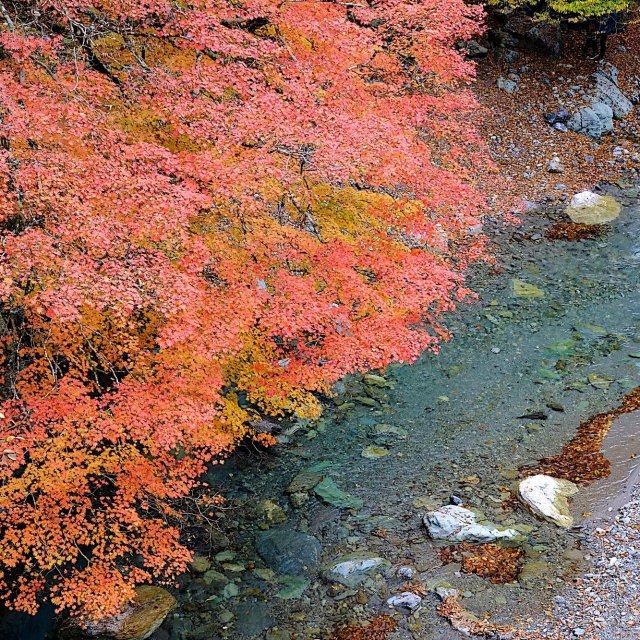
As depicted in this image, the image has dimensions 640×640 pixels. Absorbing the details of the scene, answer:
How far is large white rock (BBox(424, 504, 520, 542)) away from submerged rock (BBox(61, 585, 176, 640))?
4.50 meters

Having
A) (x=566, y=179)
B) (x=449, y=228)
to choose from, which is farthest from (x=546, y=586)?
(x=566, y=179)

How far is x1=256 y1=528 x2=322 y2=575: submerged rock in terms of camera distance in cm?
1109

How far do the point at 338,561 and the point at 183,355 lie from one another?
449 cm

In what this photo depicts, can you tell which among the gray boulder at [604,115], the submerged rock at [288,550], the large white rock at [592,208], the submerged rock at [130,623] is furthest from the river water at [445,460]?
the gray boulder at [604,115]

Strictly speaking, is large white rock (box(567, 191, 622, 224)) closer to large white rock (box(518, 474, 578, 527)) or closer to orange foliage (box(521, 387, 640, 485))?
orange foliage (box(521, 387, 640, 485))

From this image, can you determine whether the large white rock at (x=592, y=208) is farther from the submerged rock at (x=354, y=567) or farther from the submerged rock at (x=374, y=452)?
the submerged rock at (x=354, y=567)

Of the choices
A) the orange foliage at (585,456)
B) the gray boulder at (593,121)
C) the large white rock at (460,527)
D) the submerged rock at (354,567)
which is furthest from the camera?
the gray boulder at (593,121)

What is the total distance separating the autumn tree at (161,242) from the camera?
8.16 meters

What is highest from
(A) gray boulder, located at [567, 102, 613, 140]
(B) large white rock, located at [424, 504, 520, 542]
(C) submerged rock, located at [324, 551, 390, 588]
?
(A) gray boulder, located at [567, 102, 613, 140]

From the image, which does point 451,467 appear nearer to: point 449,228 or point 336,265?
point 336,265

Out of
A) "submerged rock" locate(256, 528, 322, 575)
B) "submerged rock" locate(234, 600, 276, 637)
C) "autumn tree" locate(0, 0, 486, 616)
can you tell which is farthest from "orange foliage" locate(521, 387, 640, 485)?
"submerged rock" locate(234, 600, 276, 637)

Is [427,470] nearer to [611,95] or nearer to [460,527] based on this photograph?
[460,527]

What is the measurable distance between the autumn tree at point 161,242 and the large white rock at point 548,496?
3418 millimetres

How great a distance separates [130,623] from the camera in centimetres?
1004
